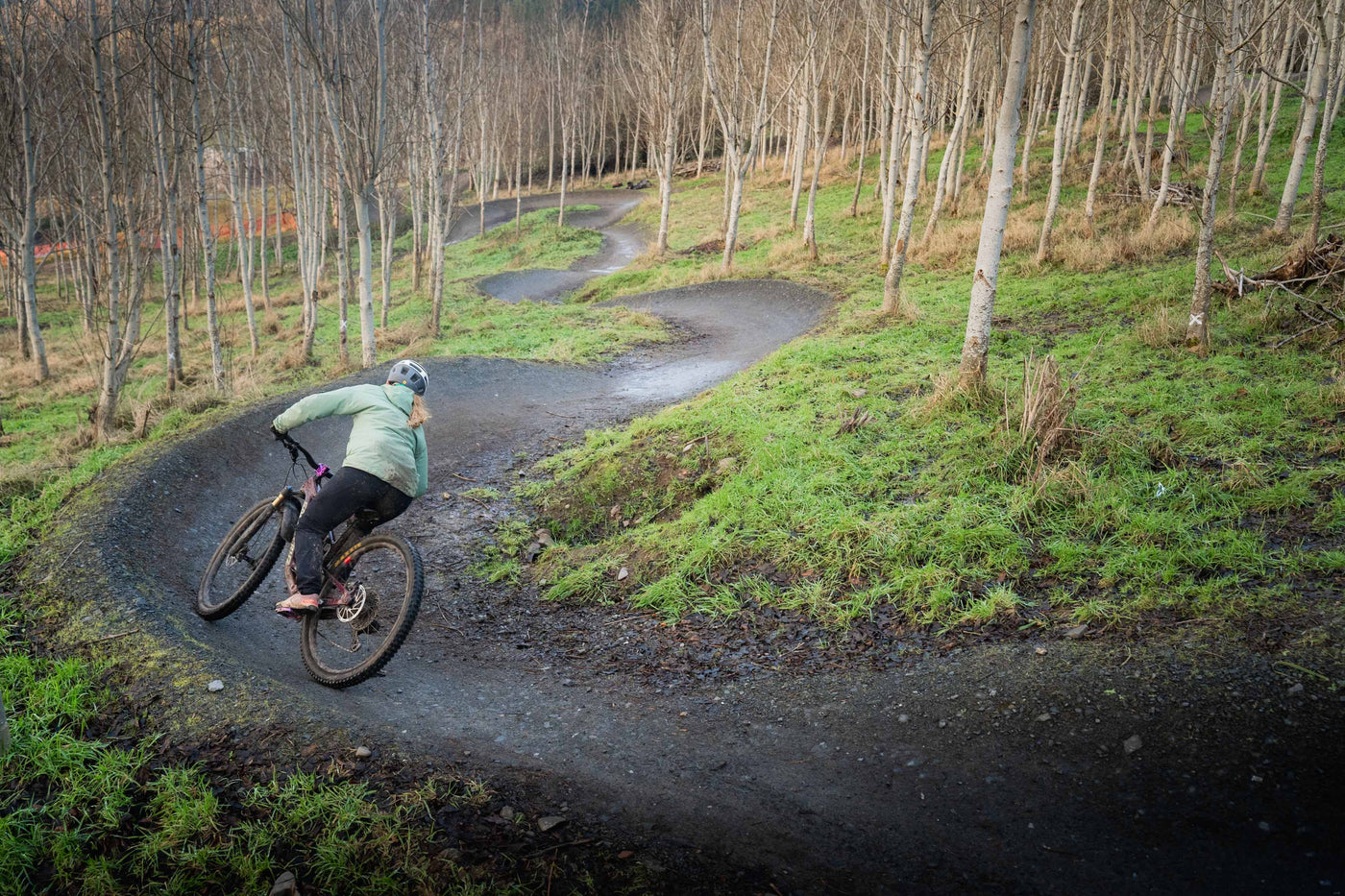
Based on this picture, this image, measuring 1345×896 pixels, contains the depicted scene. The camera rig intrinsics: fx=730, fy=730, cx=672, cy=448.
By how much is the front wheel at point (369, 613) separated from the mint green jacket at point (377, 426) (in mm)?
497

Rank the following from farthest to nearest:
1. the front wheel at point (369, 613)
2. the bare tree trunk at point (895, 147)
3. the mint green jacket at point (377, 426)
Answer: the bare tree trunk at point (895, 147), the mint green jacket at point (377, 426), the front wheel at point (369, 613)

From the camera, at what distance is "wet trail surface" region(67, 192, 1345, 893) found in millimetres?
3398

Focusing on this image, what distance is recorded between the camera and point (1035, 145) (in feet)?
102

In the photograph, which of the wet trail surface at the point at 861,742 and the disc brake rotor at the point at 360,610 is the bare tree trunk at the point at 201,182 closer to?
the wet trail surface at the point at 861,742

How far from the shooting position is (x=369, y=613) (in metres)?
5.28

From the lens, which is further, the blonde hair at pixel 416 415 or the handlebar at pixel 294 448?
the blonde hair at pixel 416 415

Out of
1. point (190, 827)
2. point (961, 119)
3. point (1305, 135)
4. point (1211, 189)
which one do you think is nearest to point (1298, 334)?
point (1211, 189)

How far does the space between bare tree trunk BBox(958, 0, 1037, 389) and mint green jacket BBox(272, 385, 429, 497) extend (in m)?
6.27

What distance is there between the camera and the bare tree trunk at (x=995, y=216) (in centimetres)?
818

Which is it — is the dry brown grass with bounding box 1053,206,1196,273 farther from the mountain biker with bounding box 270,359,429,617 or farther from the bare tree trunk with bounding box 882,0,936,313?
the mountain biker with bounding box 270,359,429,617

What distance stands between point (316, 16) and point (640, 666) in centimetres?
1472

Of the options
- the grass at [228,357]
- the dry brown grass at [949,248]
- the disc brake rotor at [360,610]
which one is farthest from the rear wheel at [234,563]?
the dry brown grass at [949,248]

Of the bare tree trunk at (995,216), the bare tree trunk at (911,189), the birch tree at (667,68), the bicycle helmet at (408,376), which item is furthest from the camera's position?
the birch tree at (667,68)

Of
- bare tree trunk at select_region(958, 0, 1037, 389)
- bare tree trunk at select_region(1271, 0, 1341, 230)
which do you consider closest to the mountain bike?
bare tree trunk at select_region(958, 0, 1037, 389)
